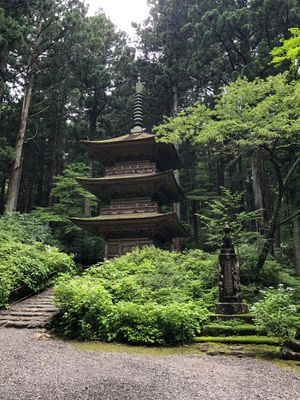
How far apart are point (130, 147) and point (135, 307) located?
11985 millimetres

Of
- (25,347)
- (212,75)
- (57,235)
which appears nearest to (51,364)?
(25,347)

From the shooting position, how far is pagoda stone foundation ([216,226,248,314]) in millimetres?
8386

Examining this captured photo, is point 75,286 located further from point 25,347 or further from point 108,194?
point 108,194

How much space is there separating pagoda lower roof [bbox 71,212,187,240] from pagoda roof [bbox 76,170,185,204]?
1.58 metres

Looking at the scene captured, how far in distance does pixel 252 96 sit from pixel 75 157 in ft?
75.2

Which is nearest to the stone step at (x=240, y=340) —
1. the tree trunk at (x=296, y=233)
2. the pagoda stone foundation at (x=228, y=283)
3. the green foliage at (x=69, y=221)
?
the pagoda stone foundation at (x=228, y=283)

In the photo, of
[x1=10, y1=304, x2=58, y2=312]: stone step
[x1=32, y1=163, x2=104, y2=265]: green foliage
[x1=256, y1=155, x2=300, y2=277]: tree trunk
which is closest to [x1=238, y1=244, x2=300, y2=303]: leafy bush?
[x1=256, y1=155, x2=300, y2=277]: tree trunk

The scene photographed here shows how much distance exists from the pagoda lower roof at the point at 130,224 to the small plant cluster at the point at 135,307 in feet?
16.5

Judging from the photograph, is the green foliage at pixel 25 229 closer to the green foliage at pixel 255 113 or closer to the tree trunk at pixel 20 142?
the tree trunk at pixel 20 142

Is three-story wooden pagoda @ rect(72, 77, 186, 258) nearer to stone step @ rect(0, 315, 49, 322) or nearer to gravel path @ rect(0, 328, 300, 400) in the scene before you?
stone step @ rect(0, 315, 49, 322)

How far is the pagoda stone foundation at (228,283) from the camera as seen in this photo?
27.5ft

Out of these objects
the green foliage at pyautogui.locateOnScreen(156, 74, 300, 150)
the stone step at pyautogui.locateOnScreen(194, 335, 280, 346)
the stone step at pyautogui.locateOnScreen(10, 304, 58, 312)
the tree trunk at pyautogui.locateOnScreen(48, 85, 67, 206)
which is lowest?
the stone step at pyautogui.locateOnScreen(194, 335, 280, 346)

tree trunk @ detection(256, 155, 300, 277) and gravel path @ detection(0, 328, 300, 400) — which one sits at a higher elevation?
tree trunk @ detection(256, 155, 300, 277)

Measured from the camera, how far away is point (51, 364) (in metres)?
5.19
